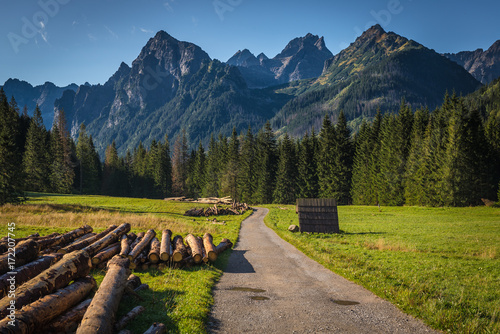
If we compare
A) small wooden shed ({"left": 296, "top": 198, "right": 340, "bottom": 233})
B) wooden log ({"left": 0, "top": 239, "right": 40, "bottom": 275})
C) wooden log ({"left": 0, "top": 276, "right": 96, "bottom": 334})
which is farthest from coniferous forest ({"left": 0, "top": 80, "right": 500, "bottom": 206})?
Answer: wooden log ({"left": 0, "top": 276, "right": 96, "bottom": 334})

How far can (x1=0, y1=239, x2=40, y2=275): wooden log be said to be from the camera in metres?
8.45

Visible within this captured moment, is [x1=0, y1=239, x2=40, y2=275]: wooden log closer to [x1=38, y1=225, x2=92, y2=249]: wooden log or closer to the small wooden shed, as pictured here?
[x1=38, y1=225, x2=92, y2=249]: wooden log

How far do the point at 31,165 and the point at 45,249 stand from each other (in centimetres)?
7276

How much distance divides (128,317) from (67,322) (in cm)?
140

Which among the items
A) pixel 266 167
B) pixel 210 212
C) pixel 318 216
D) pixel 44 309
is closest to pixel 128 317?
pixel 44 309

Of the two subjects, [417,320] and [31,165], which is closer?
[417,320]

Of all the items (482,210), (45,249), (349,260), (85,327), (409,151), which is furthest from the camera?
(409,151)

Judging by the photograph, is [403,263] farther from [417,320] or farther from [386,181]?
[386,181]

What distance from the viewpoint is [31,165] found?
70.1m

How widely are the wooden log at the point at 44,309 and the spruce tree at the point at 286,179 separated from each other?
2757 inches

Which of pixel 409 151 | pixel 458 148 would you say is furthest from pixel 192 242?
pixel 409 151

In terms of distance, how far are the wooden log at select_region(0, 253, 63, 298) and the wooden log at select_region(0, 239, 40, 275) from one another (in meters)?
0.29

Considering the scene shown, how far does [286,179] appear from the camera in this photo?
7656 centimetres

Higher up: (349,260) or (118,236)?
(118,236)
